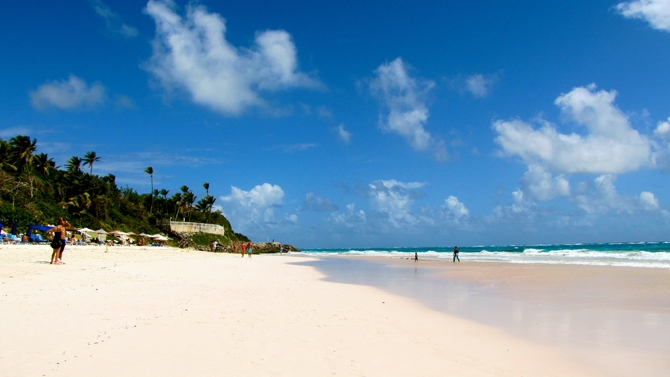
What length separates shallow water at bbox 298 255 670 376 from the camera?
6441 mm

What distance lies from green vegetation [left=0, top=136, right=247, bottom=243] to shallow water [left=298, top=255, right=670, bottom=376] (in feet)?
152

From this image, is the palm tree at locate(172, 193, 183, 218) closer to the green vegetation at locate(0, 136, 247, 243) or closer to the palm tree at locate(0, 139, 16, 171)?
the green vegetation at locate(0, 136, 247, 243)

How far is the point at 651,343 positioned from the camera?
24.4 ft

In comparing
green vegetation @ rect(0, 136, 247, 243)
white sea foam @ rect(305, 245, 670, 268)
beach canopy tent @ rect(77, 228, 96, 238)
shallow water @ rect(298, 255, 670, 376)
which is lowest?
shallow water @ rect(298, 255, 670, 376)

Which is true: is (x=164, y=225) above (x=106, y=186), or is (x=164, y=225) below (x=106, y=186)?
below

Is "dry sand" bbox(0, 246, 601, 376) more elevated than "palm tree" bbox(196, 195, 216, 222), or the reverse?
"palm tree" bbox(196, 195, 216, 222)

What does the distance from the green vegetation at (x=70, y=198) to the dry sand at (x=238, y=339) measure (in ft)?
138

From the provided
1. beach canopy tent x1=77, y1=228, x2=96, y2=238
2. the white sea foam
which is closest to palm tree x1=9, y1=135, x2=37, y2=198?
beach canopy tent x1=77, y1=228, x2=96, y2=238

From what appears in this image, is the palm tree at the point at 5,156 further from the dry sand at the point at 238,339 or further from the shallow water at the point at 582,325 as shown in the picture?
A: the shallow water at the point at 582,325

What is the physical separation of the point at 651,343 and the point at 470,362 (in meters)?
4.01

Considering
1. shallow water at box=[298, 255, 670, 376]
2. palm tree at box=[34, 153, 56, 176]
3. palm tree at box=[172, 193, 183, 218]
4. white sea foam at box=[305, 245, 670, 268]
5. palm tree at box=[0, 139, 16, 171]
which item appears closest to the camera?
shallow water at box=[298, 255, 670, 376]

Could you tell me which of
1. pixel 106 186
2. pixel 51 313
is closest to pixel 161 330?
pixel 51 313

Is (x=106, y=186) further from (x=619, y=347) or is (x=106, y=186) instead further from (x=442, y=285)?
(x=619, y=347)

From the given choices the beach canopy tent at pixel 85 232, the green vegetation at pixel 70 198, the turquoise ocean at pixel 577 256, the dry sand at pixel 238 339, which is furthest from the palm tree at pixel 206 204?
the dry sand at pixel 238 339
